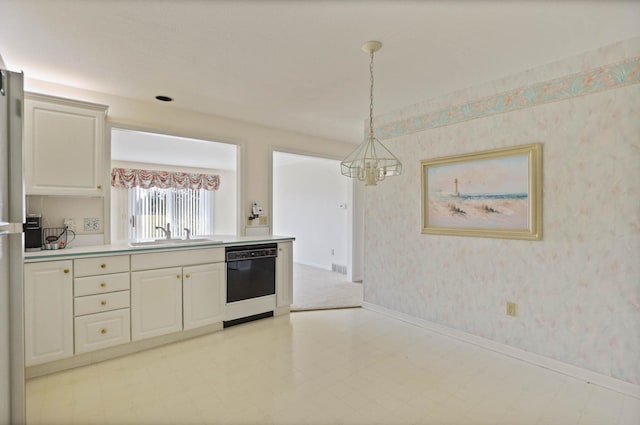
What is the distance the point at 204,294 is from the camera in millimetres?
3205

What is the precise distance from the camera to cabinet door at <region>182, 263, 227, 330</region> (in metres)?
3.09

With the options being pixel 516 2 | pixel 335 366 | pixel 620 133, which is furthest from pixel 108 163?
pixel 620 133

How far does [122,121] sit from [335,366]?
10.0 ft

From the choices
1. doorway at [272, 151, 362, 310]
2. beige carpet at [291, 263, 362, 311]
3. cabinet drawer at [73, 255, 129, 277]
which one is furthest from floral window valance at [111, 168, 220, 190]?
cabinet drawer at [73, 255, 129, 277]

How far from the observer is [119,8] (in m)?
1.83

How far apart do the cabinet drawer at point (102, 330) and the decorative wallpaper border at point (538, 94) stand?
131 inches

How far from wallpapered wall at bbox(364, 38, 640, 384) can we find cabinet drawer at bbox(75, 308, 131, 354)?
285 centimetres

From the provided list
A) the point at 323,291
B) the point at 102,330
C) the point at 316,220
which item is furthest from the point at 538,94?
the point at 316,220

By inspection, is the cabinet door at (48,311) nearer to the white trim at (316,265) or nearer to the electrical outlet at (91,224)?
the electrical outlet at (91,224)

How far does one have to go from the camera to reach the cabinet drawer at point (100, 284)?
99.8 inches

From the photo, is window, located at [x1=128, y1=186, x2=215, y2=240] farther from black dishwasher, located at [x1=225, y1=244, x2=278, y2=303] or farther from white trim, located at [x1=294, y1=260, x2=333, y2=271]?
black dishwasher, located at [x1=225, y1=244, x2=278, y2=303]

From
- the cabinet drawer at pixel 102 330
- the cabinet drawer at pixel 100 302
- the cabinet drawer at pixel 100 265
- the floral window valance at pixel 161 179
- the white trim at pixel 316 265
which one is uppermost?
the floral window valance at pixel 161 179

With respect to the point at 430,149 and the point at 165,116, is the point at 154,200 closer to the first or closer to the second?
the point at 165,116

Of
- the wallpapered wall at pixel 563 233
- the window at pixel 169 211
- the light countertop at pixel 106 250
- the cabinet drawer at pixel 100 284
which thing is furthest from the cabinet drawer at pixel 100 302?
the window at pixel 169 211
